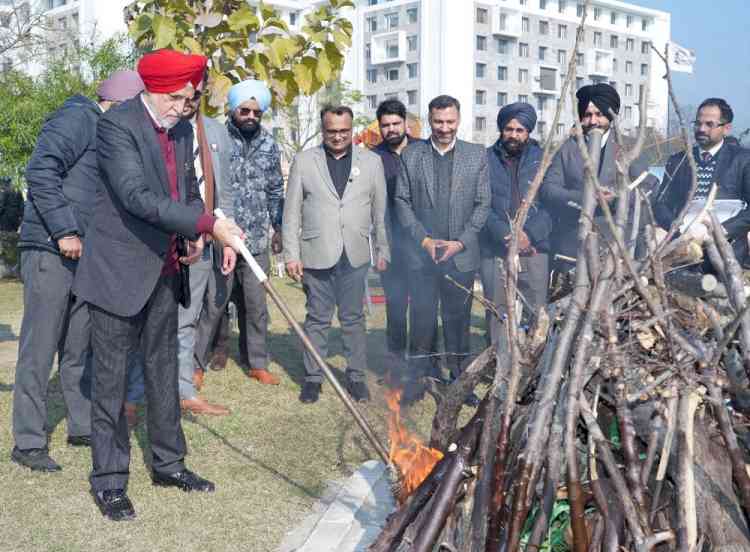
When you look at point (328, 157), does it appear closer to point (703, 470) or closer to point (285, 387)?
point (285, 387)

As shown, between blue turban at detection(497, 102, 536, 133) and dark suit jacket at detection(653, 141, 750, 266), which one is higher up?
blue turban at detection(497, 102, 536, 133)

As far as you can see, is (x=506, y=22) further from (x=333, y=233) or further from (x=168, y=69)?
(x=168, y=69)

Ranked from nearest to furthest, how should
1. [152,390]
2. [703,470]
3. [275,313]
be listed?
[703,470]
[152,390]
[275,313]

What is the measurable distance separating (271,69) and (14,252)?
8.06 m

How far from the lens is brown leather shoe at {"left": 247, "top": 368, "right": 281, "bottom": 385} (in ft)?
24.2

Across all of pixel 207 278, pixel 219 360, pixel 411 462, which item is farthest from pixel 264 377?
pixel 411 462

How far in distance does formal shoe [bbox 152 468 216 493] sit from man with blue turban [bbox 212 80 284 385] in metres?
2.34

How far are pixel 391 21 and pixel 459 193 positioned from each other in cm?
7339

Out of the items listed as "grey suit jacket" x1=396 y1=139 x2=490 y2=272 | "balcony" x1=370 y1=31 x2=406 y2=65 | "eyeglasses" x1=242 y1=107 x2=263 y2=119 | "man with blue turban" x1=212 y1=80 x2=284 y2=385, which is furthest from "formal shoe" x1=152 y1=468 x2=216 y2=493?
"balcony" x1=370 y1=31 x2=406 y2=65

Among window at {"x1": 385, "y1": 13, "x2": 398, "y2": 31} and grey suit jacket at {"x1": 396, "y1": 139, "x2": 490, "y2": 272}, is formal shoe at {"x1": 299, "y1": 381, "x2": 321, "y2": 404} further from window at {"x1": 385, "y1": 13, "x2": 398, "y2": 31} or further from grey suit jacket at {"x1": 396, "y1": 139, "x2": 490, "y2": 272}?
window at {"x1": 385, "y1": 13, "x2": 398, "y2": 31}

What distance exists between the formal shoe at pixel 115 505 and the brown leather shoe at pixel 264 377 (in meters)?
2.80

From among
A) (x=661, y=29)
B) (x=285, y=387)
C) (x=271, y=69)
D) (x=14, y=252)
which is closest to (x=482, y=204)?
(x=285, y=387)

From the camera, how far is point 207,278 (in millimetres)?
6590

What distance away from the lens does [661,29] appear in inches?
3765
